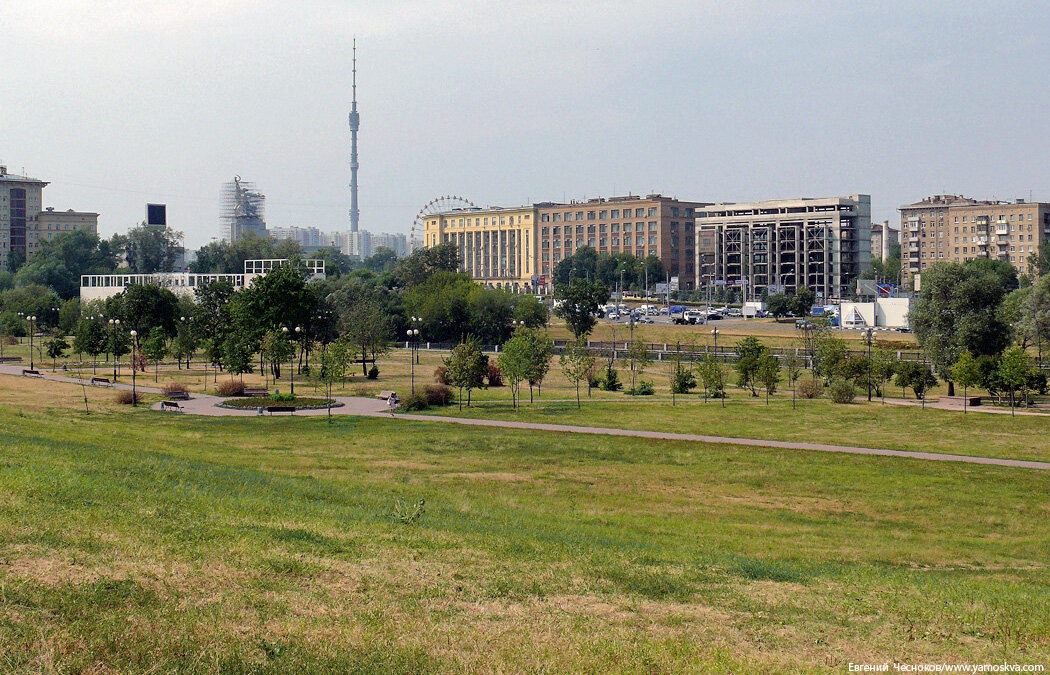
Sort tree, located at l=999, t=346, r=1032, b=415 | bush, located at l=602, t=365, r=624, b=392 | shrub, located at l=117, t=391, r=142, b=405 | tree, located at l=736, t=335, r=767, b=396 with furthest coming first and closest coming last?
bush, located at l=602, t=365, r=624, b=392
tree, located at l=736, t=335, r=767, b=396
shrub, located at l=117, t=391, r=142, b=405
tree, located at l=999, t=346, r=1032, b=415

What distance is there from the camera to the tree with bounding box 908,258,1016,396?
69.4m

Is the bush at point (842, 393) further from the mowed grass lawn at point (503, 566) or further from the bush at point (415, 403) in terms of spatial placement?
the mowed grass lawn at point (503, 566)

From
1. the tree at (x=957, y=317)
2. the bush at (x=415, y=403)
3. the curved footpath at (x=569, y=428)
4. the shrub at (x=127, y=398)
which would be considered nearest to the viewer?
the curved footpath at (x=569, y=428)

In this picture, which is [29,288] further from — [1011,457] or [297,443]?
[1011,457]

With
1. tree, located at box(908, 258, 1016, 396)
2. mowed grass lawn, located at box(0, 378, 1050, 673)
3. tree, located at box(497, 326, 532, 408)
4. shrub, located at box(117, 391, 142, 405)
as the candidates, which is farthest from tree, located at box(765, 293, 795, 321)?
mowed grass lawn, located at box(0, 378, 1050, 673)

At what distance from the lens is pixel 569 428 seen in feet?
166

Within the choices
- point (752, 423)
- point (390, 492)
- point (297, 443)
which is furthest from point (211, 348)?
point (390, 492)

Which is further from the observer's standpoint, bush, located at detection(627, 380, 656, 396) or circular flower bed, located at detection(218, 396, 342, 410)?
bush, located at detection(627, 380, 656, 396)

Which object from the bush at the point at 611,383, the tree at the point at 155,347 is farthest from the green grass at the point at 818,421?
the tree at the point at 155,347

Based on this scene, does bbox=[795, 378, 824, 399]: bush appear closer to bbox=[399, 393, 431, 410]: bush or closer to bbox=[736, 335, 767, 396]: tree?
bbox=[736, 335, 767, 396]: tree

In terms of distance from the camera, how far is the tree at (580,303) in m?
120

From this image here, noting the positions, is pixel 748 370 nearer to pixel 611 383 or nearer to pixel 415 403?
pixel 611 383

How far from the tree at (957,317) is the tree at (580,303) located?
51243 millimetres

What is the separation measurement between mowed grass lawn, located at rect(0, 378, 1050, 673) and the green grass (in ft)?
28.8
